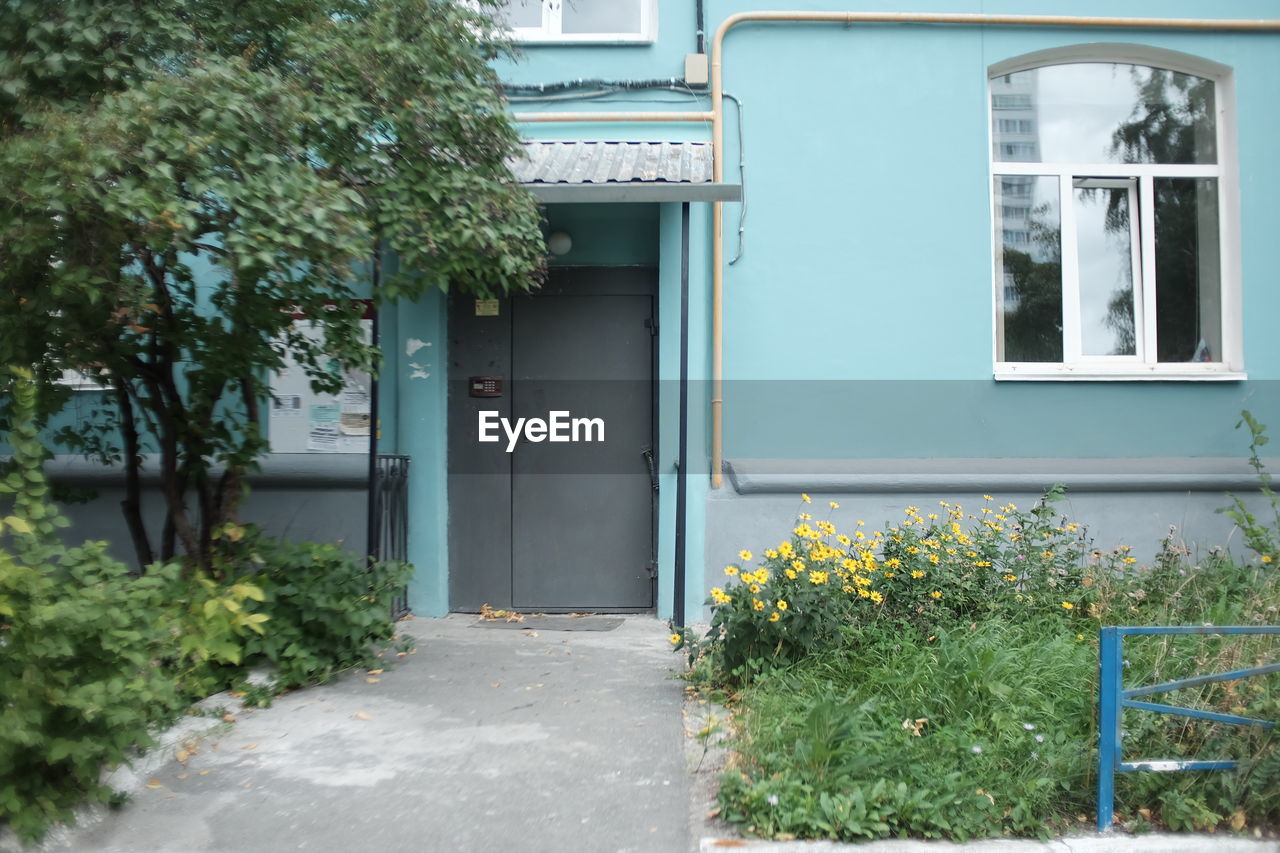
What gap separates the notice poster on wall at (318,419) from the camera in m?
6.49

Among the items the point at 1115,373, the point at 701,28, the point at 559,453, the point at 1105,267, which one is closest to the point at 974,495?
the point at 1115,373

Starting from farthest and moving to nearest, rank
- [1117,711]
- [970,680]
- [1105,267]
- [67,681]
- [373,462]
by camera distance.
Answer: [1105,267] → [373,462] → [970,680] → [1117,711] → [67,681]

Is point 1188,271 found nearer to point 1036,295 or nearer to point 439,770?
point 1036,295

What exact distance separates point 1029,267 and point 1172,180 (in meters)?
1.31

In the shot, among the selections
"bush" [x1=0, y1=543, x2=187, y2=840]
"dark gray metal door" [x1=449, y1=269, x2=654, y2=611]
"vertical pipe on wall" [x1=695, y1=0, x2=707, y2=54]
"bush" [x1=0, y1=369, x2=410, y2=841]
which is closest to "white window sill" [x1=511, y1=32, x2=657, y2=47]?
"vertical pipe on wall" [x1=695, y1=0, x2=707, y2=54]

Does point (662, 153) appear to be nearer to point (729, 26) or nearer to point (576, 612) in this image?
point (729, 26)

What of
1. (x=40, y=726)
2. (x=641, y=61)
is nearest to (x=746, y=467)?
(x=641, y=61)

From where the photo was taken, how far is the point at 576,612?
6.61 m

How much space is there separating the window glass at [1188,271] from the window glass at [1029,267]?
80cm

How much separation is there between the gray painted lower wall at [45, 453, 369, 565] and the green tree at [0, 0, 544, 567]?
1.12m

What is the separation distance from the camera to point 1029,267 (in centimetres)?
670

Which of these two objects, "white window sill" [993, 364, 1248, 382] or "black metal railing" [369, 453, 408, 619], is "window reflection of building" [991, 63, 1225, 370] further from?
"black metal railing" [369, 453, 408, 619]

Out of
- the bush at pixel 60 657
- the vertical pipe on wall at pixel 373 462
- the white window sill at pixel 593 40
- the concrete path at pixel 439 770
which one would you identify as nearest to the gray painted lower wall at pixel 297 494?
the vertical pipe on wall at pixel 373 462
